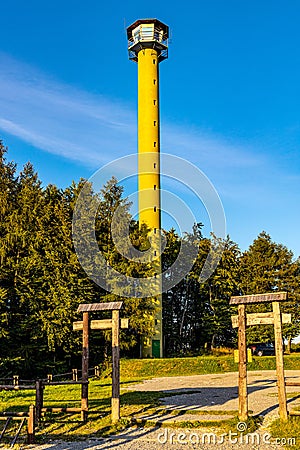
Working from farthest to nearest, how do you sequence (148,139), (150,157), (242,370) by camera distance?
(148,139)
(150,157)
(242,370)

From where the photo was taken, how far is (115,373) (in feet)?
40.4

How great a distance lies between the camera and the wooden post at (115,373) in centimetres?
1196

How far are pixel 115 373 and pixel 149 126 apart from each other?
30.4 metres

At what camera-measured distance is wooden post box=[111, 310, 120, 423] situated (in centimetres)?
1196

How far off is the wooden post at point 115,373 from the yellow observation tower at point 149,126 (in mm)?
23702

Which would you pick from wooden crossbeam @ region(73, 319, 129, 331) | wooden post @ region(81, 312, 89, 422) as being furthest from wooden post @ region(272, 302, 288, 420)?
wooden post @ region(81, 312, 89, 422)

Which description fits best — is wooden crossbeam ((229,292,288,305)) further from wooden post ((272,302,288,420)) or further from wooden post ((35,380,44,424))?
wooden post ((35,380,44,424))

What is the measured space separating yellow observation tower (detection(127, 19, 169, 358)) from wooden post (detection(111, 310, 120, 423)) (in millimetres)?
23702

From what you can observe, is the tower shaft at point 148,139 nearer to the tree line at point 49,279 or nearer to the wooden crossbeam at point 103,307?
the tree line at point 49,279

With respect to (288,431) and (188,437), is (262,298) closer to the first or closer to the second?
(288,431)

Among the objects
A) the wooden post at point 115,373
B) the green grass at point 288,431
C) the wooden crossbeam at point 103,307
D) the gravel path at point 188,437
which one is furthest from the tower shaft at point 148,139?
the green grass at point 288,431

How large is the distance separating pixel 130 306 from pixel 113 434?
926 inches

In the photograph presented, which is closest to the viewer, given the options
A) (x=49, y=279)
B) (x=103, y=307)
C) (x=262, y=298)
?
(x=262, y=298)

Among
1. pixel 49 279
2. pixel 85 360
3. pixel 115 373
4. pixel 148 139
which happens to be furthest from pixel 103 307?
pixel 148 139
